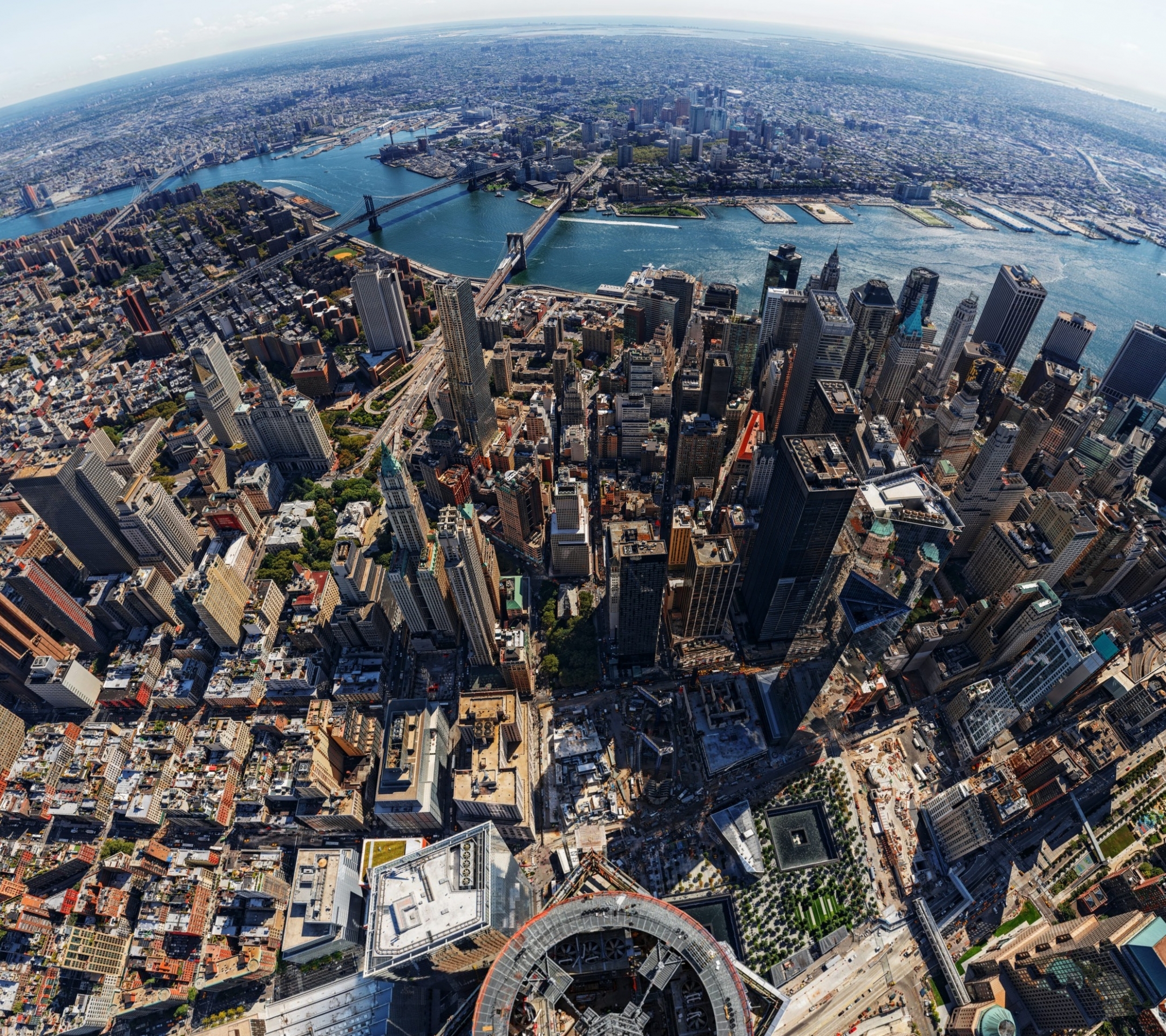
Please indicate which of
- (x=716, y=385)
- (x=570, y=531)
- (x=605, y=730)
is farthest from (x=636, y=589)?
(x=716, y=385)

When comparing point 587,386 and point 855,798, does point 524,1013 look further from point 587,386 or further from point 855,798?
point 587,386

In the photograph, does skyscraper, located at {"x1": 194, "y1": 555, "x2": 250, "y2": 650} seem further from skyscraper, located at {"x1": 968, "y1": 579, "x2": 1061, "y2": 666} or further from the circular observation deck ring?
skyscraper, located at {"x1": 968, "y1": 579, "x2": 1061, "y2": 666}

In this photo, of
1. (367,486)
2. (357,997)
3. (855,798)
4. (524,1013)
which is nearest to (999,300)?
(855,798)

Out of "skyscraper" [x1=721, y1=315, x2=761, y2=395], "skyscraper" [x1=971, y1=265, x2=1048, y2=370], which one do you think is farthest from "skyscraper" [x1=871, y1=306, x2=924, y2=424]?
"skyscraper" [x1=971, y1=265, x2=1048, y2=370]

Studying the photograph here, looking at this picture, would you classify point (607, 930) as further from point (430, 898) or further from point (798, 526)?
point (798, 526)

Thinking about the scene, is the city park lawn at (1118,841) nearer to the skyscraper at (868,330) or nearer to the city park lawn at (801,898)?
the city park lawn at (801,898)

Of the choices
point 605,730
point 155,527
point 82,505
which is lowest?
point 605,730

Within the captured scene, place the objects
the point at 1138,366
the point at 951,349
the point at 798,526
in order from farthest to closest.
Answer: the point at 951,349 → the point at 1138,366 → the point at 798,526
